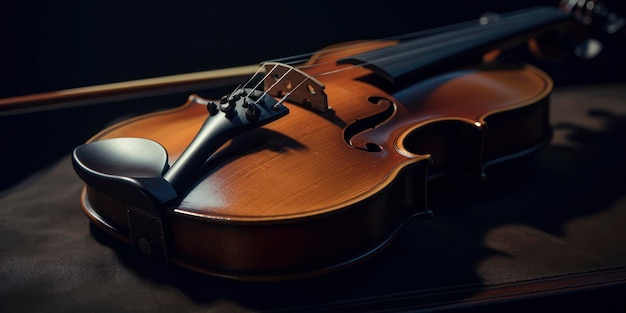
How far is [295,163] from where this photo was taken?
3.69 ft

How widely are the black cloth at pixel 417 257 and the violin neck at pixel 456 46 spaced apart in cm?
27

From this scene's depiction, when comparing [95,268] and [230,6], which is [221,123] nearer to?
[95,268]

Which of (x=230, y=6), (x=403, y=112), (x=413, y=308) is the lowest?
(x=413, y=308)

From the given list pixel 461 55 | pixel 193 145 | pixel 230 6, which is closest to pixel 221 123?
pixel 193 145

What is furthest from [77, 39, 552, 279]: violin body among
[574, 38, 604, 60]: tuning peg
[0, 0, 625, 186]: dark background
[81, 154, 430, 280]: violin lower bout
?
[0, 0, 625, 186]: dark background

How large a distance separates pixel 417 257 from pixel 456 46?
1.91ft

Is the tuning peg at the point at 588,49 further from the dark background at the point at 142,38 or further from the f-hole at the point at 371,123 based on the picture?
the f-hole at the point at 371,123

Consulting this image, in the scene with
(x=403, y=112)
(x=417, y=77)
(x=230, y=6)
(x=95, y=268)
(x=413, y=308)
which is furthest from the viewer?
(x=230, y=6)

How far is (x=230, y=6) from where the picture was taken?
200 cm

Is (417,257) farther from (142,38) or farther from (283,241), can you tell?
(142,38)

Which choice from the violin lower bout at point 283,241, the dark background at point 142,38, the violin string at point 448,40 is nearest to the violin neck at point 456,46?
the violin string at point 448,40

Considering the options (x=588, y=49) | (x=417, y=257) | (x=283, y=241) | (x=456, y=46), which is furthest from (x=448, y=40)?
(x=283, y=241)

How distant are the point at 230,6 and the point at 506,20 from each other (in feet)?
2.63

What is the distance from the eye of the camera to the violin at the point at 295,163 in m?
1.04
